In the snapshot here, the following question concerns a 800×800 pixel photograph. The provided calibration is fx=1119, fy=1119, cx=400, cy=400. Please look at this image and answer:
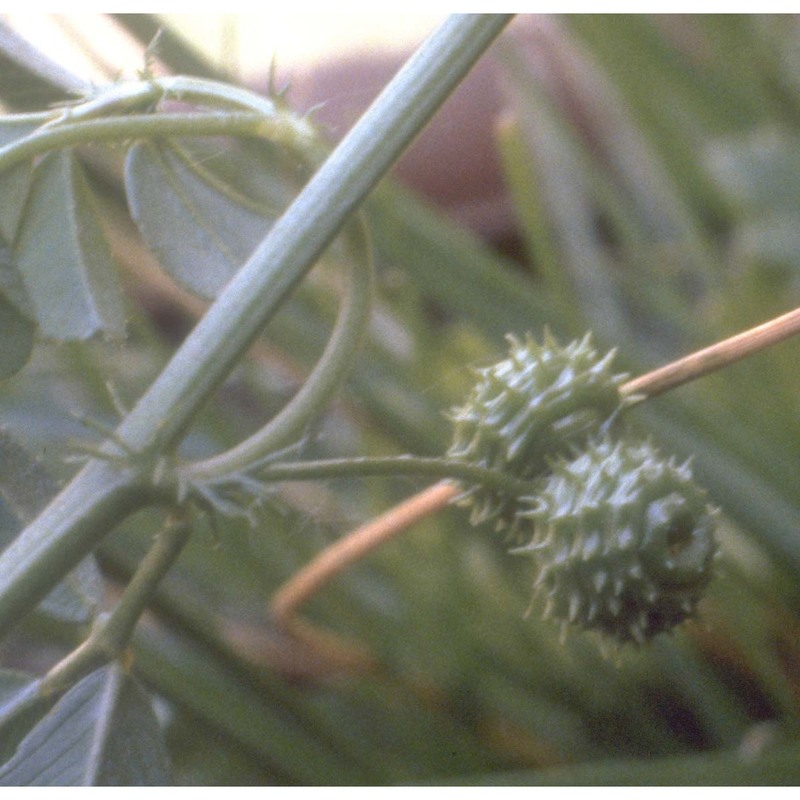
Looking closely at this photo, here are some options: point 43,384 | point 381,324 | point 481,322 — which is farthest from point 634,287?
point 43,384

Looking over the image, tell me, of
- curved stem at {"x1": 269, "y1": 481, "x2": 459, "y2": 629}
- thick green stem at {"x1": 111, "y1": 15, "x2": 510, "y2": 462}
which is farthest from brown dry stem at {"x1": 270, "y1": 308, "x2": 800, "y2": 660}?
thick green stem at {"x1": 111, "y1": 15, "x2": 510, "y2": 462}

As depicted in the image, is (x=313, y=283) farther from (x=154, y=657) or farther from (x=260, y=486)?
(x=260, y=486)

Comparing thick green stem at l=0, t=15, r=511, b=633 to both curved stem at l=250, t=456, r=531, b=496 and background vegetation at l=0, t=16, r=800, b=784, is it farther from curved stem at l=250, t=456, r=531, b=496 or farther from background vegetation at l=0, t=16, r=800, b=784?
background vegetation at l=0, t=16, r=800, b=784

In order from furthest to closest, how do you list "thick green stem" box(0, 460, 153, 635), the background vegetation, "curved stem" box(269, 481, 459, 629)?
the background vegetation
"curved stem" box(269, 481, 459, 629)
"thick green stem" box(0, 460, 153, 635)

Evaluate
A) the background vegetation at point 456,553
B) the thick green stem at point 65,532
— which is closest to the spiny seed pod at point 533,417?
the thick green stem at point 65,532

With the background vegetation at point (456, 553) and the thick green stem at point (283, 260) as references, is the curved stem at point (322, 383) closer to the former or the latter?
the thick green stem at point (283, 260)
